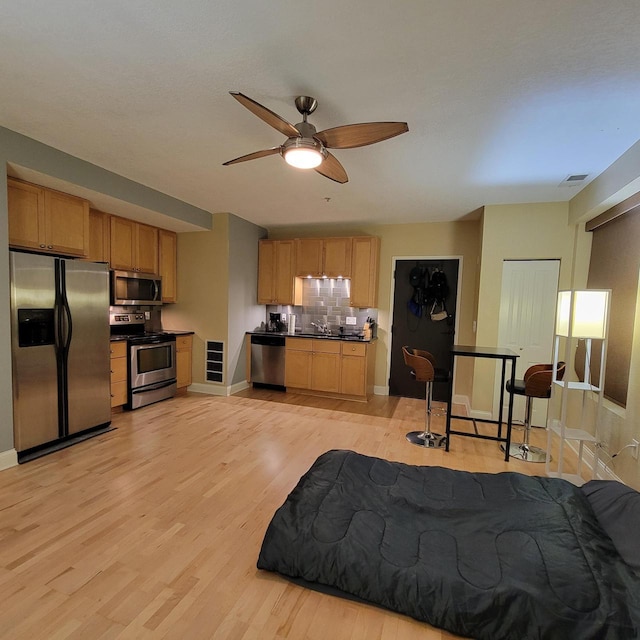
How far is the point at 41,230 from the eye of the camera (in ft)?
10.3

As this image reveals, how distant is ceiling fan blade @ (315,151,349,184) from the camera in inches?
92.4

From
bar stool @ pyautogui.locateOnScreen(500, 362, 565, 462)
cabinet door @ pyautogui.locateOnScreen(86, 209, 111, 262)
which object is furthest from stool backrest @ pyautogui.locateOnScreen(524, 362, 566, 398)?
cabinet door @ pyautogui.locateOnScreen(86, 209, 111, 262)

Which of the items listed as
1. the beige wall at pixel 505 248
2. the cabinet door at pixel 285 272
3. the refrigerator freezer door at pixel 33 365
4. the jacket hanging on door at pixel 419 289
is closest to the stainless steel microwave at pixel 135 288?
the refrigerator freezer door at pixel 33 365

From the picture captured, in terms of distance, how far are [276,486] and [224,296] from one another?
3.03 metres

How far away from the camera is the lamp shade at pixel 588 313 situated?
2523 mm

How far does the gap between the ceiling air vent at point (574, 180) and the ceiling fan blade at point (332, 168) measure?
2.23m

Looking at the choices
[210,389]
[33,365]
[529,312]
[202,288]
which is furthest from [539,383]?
[33,365]

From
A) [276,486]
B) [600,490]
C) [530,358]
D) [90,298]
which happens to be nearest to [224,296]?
[90,298]

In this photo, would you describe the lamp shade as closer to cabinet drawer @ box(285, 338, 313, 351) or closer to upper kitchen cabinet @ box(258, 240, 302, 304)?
cabinet drawer @ box(285, 338, 313, 351)

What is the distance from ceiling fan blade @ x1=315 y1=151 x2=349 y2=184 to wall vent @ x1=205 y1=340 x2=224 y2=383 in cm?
320

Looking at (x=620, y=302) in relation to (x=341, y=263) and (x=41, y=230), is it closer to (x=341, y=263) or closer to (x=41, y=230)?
(x=341, y=263)

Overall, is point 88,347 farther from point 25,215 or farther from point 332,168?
point 332,168

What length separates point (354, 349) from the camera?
4.91 meters

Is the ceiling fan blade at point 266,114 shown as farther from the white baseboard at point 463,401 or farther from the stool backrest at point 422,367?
the white baseboard at point 463,401
